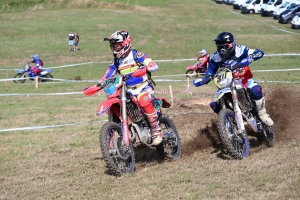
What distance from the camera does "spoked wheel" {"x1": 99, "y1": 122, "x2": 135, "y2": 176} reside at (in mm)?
7109

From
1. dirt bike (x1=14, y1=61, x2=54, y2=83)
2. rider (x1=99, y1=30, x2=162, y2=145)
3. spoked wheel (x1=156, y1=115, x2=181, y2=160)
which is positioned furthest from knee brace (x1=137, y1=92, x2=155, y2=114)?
dirt bike (x1=14, y1=61, x2=54, y2=83)

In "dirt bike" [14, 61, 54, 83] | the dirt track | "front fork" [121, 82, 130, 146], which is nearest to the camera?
"front fork" [121, 82, 130, 146]

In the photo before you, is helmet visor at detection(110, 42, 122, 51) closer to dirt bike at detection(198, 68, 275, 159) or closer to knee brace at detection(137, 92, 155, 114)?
knee brace at detection(137, 92, 155, 114)

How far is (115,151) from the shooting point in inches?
283

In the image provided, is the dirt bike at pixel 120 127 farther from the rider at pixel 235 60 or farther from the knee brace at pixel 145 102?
the rider at pixel 235 60

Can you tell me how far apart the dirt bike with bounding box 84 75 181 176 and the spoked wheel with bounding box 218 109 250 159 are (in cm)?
103

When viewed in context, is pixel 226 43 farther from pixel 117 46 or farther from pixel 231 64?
pixel 117 46

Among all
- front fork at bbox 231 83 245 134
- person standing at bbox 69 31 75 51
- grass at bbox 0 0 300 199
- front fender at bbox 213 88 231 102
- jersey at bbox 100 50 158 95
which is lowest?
person standing at bbox 69 31 75 51

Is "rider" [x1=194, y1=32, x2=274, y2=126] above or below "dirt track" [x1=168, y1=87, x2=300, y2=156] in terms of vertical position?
above

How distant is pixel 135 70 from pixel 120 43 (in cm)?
46

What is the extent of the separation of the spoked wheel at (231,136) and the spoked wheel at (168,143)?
3.06 ft

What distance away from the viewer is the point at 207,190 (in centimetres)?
625

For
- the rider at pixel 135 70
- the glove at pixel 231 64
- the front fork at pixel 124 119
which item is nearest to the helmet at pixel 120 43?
the rider at pixel 135 70

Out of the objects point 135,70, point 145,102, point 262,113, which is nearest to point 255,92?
point 262,113
